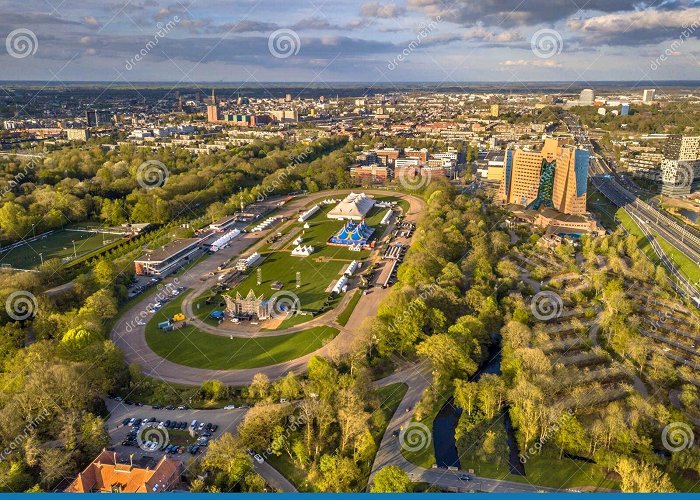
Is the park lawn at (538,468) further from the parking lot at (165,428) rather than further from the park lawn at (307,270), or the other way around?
the park lawn at (307,270)

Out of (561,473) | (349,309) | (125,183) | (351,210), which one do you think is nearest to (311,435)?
(561,473)

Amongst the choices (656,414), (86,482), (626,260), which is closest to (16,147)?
(86,482)

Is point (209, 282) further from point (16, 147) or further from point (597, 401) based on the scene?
point (16, 147)

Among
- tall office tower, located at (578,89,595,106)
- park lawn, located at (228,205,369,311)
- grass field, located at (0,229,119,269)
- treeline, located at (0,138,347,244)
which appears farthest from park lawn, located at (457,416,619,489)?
tall office tower, located at (578,89,595,106)

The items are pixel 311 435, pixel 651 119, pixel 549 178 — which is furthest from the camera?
pixel 651 119

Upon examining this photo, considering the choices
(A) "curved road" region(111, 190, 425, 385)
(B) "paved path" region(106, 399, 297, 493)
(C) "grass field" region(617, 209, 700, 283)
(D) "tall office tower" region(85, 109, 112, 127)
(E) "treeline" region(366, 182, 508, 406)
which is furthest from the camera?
(D) "tall office tower" region(85, 109, 112, 127)

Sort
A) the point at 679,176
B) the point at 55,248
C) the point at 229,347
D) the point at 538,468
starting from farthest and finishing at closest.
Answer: the point at 679,176 < the point at 55,248 < the point at 229,347 < the point at 538,468

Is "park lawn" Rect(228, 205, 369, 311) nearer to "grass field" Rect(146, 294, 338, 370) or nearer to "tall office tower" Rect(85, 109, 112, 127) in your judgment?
"grass field" Rect(146, 294, 338, 370)

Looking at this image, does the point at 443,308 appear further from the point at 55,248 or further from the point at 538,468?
the point at 55,248
